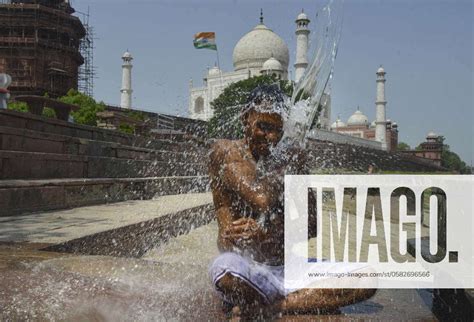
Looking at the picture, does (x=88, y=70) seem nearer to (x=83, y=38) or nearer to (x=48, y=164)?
(x=83, y=38)

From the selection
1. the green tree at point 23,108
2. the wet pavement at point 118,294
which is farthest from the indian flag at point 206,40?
the wet pavement at point 118,294

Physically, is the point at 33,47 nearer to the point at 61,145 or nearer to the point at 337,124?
the point at 61,145

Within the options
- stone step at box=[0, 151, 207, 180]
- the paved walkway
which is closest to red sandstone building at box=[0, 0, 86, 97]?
stone step at box=[0, 151, 207, 180]

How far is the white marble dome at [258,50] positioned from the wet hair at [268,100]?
43.3 metres

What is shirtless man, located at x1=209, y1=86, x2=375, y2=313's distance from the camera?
1483 millimetres

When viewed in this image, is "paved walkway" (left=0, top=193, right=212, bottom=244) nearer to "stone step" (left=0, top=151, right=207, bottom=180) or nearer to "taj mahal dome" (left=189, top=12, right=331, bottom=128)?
"stone step" (left=0, top=151, right=207, bottom=180)

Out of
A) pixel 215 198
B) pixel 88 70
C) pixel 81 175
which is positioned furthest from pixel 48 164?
pixel 88 70

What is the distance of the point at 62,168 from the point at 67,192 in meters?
0.78

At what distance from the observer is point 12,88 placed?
2725 cm

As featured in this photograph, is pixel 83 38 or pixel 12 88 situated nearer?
pixel 12 88

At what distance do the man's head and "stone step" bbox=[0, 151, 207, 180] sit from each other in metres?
2.10

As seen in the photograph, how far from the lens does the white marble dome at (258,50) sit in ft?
147

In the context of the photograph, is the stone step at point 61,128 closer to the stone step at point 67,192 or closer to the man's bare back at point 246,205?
the stone step at point 67,192

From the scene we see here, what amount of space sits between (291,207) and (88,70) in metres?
33.8
